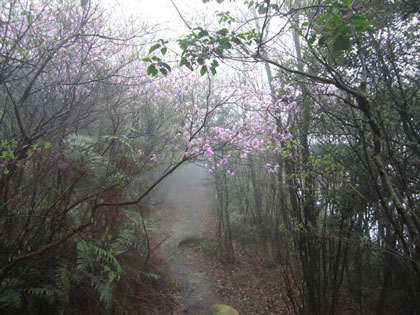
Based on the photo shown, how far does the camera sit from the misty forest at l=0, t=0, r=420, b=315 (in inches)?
104

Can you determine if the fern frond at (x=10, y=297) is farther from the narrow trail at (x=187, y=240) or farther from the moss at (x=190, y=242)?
the moss at (x=190, y=242)

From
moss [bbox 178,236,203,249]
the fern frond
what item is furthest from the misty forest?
moss [bbox 178,236,203,249]

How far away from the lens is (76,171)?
338cm

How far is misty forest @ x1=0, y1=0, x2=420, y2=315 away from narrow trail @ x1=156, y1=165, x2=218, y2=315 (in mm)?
79

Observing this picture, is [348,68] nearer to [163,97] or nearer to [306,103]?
[306,103]

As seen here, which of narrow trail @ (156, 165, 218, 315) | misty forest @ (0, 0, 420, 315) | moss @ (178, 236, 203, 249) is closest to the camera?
misty forest @ (0, 0, 420, 315)

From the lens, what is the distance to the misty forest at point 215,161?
2648mm

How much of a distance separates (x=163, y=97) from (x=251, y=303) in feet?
19.9

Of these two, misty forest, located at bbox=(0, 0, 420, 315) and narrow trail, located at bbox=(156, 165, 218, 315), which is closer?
misty forest, located at bbox=(0, 0, 420, 315)

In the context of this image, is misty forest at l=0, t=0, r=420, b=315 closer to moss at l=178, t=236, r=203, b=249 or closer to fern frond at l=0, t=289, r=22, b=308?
fern frond at l=0, t=289, r=22, b=308

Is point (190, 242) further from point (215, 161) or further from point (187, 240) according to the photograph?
point (215, 161)

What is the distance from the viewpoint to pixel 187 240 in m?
9.61

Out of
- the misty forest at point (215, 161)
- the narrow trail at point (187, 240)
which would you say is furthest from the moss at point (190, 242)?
the misty forest at point (215, 161)

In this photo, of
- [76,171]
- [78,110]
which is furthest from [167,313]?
[78,110]
